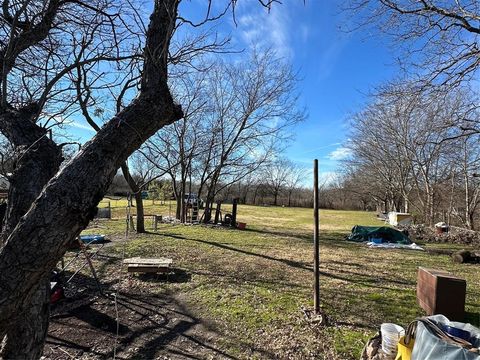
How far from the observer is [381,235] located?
14250mm

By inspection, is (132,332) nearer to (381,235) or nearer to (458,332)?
(458,332)

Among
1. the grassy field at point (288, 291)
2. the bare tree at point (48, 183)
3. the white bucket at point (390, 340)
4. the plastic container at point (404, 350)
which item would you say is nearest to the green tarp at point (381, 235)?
the grassy field at point (288, 291)

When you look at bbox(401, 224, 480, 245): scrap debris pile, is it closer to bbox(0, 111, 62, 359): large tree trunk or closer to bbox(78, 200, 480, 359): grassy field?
bbox(78, 200, 480, 359): grassy field

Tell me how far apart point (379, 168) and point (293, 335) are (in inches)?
1136

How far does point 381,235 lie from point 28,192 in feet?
47.8

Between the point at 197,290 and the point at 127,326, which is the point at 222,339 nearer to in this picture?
the point at 127,326

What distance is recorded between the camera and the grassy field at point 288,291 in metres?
4.34

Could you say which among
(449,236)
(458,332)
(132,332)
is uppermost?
(458,332)

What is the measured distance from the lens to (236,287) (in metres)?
6.68

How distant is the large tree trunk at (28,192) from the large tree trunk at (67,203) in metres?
0.40

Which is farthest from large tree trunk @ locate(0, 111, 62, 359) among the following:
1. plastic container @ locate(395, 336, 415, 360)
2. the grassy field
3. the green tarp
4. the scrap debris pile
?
the scrap debris pile

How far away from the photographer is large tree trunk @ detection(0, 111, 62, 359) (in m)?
1.97

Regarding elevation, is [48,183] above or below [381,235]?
above

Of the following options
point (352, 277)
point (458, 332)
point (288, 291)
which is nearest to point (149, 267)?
point (288, 291)
